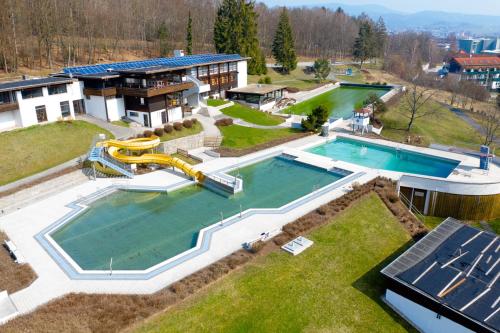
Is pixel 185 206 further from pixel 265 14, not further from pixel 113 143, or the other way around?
pixel 265 14

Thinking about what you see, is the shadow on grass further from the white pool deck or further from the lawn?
the lawn

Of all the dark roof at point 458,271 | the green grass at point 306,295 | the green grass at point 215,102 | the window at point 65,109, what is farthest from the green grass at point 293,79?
the dark roof at point 458,271

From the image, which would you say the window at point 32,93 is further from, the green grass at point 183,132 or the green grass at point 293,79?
the green grass at point 293,79

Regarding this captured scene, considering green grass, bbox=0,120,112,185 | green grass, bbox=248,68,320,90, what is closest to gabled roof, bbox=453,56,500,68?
green grass, bbox=248,68,320,90

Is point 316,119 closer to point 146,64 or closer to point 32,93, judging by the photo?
point 146,64

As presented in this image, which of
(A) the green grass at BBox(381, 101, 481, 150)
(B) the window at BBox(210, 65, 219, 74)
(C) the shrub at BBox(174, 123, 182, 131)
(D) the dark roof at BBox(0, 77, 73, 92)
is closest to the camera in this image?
(D) the dark roof at BBox(0, 77, 73, 92)

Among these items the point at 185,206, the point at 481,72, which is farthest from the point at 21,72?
the point at 481,72

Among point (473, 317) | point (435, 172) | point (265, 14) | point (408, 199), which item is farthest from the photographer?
point (265, 14)
